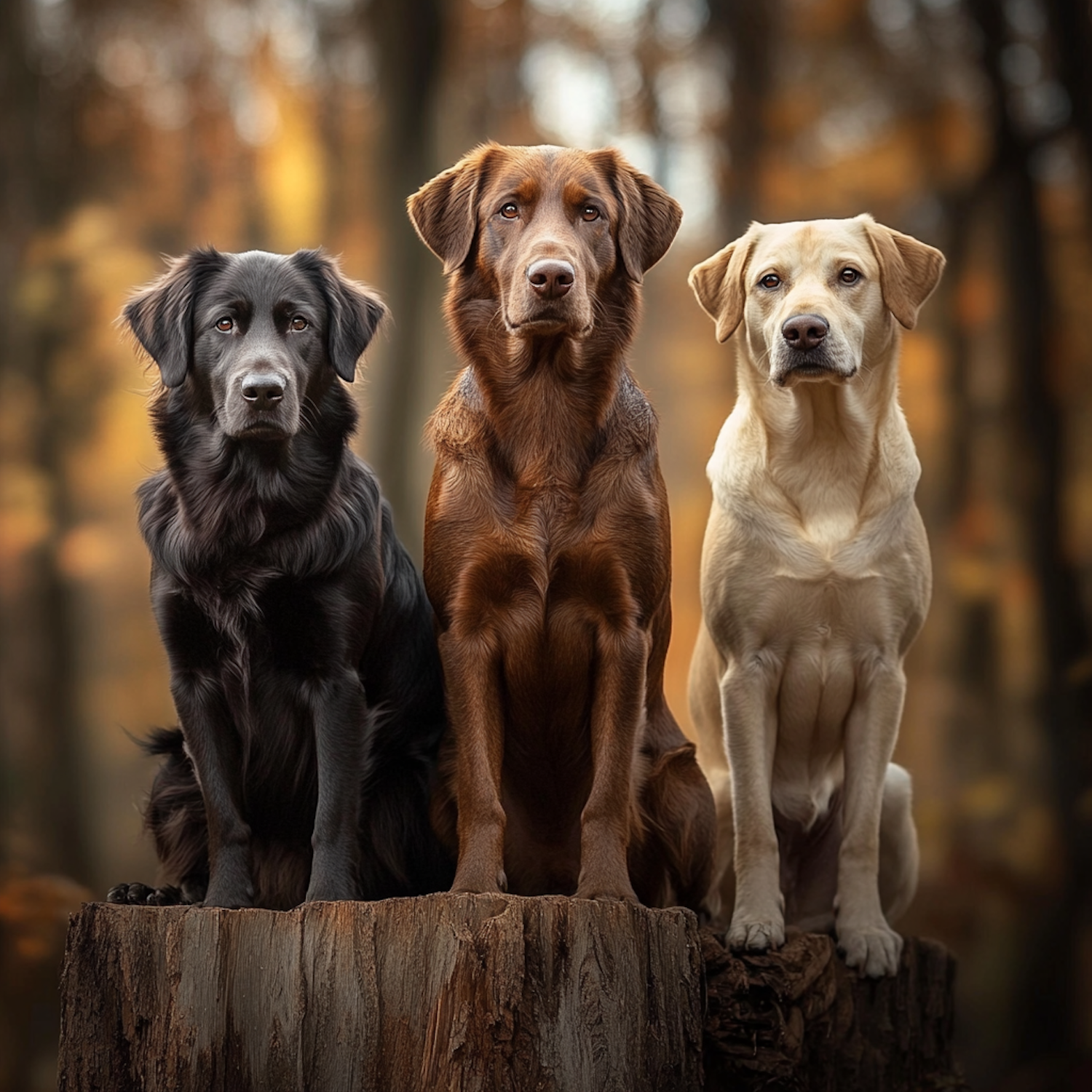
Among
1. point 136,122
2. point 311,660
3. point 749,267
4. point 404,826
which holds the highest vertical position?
point 136,122

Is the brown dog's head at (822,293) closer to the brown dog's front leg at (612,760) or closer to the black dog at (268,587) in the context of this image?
the brown dog's front leg at (612,760)

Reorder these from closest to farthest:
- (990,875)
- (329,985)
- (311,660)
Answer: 1. (329,985)
2. (311,660)
3. (990,875)

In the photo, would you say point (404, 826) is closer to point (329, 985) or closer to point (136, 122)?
point (329, 985)

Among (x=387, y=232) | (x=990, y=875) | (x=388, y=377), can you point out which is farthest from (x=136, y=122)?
(x=990, y=875)

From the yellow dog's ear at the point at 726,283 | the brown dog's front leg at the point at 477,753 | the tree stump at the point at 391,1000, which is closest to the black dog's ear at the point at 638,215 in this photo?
the yellow dog's ear at the point at 726,283

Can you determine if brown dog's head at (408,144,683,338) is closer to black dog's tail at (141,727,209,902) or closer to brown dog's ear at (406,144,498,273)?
brown dog's ear at (406,144,498,273)

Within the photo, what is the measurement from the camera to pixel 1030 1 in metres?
9.20

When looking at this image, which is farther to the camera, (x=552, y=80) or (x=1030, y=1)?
(x=552, y=80)

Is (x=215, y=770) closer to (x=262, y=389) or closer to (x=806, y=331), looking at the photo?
(x=262, y=389)

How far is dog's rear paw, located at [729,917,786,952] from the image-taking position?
3883mm

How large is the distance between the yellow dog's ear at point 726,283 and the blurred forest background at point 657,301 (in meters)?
4.82

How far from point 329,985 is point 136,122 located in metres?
8.51

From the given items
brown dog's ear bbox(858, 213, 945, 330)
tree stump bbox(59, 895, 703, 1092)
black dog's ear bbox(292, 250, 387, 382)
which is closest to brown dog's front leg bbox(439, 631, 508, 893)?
tree stump bbox(59, 895, 703, 1092)

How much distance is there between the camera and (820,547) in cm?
411
